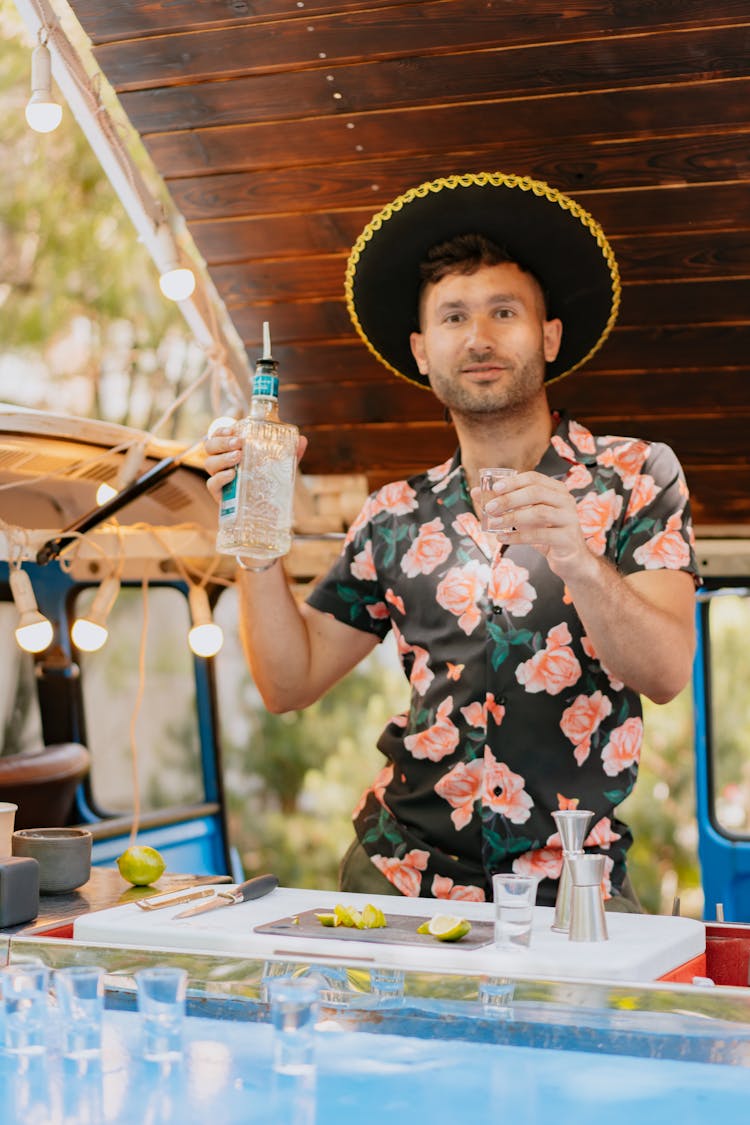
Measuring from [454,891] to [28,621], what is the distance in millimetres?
1134

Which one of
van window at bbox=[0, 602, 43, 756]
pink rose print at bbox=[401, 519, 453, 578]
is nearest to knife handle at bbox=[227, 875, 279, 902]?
pink rose print at bbox=[401, 519, 453, 578]

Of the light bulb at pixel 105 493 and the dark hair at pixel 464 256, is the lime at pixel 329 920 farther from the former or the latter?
the light bulb at pixel 105 493

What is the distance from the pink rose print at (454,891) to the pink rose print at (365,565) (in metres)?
0.72

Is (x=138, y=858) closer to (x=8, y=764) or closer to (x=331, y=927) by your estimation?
(x=331, y=927)

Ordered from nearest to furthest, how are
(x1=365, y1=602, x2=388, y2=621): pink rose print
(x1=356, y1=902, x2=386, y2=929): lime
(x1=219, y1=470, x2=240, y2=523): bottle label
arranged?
(x1=356, y1=902, x2=386, y2=929): lime, (x1=219, y1=470, x2=240, y2=523): bottle label, (x1=365, y1=602, x2=388, y2=621): pink rose print

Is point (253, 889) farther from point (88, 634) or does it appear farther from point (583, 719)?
point (88, 634)

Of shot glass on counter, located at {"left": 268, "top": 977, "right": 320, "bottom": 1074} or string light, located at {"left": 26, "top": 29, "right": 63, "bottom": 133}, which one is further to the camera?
string light, located at {"left": 26, "top": 29, "right": 63, "bottom": 133}

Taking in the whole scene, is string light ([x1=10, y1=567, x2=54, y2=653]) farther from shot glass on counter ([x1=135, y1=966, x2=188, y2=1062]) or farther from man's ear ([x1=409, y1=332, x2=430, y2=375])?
shot glass on counter ([x1=135, y1=966, x2=188, y2=1062])

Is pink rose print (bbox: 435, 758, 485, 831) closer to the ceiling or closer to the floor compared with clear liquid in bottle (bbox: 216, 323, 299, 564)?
closer to the floor

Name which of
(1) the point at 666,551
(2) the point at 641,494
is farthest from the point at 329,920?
(2) the point at 641,494

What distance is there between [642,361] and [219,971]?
2.62m

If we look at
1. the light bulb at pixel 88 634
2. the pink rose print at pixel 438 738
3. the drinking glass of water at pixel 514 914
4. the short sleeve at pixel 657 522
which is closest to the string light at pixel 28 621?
the light bulb at pixel 88 634

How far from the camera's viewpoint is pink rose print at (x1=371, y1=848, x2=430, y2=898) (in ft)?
9.50

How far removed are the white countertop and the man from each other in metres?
0.49
